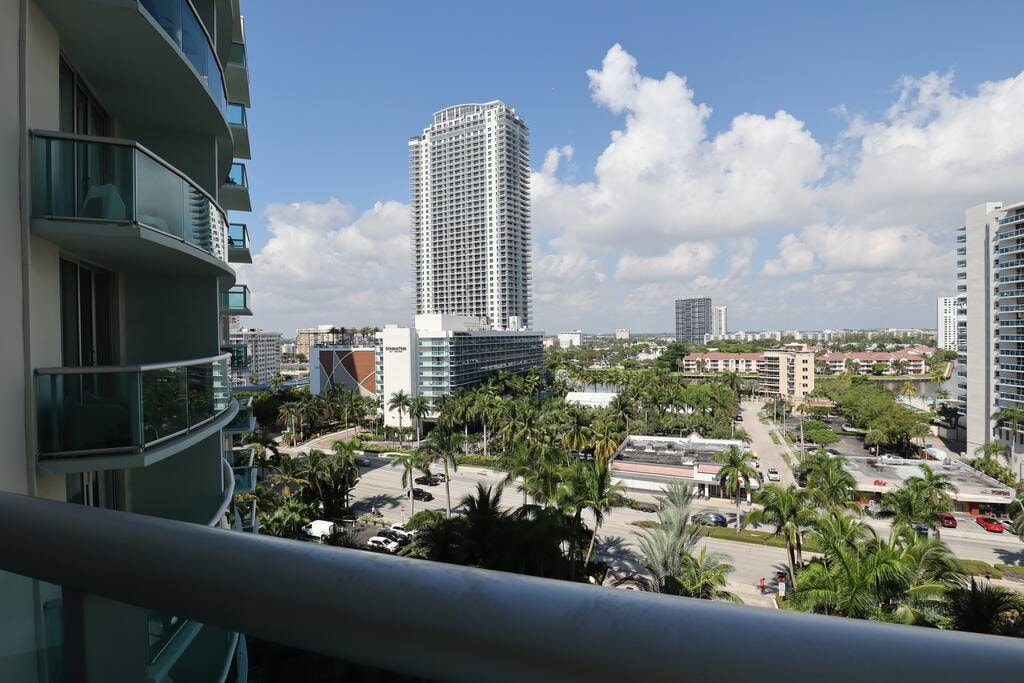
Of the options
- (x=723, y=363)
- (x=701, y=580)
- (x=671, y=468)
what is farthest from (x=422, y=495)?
(x=723, y=363)

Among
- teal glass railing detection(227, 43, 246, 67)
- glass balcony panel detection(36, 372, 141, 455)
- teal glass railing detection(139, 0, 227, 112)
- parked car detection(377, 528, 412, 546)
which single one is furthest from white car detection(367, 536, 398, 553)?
teal glass railing detection(139, 0, 227, 112)

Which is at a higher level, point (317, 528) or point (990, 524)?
point (317, 528)

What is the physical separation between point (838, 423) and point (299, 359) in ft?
444

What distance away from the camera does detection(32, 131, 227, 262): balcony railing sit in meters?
4.12

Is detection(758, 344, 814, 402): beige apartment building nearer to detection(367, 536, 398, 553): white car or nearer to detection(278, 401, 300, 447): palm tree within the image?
detection(278, 401, 300, 447): palm tree

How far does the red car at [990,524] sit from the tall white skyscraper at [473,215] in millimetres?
68581

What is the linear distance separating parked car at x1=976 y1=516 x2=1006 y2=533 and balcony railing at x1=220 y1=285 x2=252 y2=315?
3688 cm

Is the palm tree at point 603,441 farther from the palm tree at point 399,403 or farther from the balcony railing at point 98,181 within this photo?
the balcony railing at point 98,181

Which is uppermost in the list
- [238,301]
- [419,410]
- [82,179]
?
[82,179]

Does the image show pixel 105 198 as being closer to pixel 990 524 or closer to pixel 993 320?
pixel 990 524

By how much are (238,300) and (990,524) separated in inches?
1470

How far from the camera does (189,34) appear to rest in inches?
223

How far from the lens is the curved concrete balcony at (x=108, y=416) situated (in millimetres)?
4211

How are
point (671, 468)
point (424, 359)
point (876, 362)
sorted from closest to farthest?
1. point (671, 468)
2. point (424, 359)
3. point (876, 362)
